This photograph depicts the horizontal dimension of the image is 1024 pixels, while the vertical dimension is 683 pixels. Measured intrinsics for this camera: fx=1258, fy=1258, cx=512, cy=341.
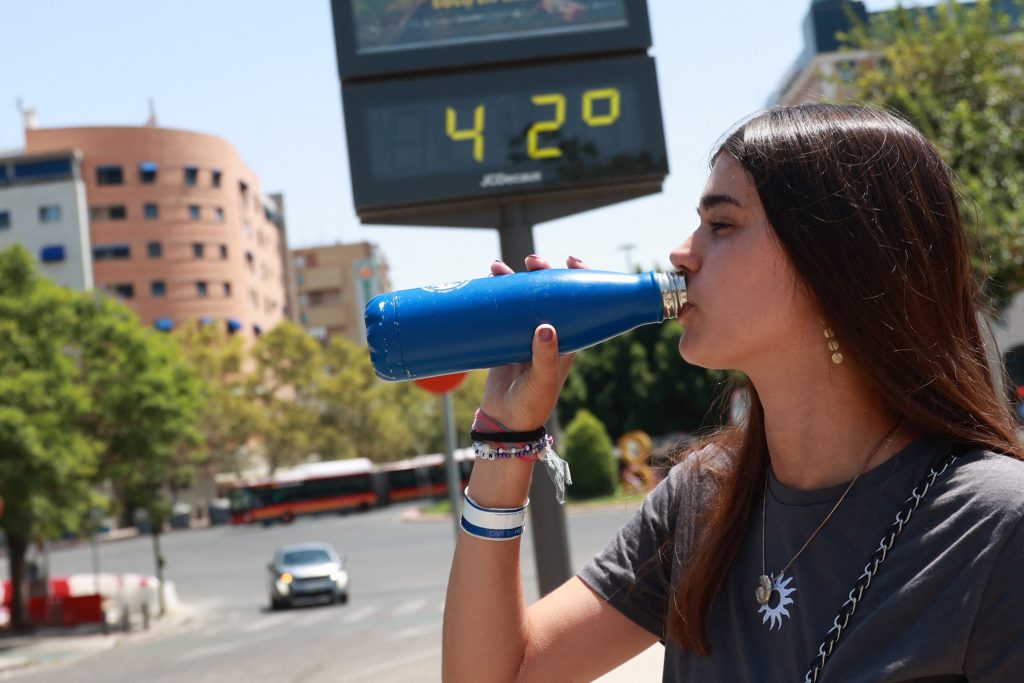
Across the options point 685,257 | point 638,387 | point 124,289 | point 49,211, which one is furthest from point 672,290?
point 124,289

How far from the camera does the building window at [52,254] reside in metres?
84.3

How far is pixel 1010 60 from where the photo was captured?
67.7ft

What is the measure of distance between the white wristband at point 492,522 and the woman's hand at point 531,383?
A: 138mm

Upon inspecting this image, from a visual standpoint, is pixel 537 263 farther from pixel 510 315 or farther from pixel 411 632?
pixel 411 632

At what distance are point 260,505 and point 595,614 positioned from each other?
62.0 meters

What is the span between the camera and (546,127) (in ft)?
16.6

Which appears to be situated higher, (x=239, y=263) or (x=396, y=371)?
(x=239, y=263)

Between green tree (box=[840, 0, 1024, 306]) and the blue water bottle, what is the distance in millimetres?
16246

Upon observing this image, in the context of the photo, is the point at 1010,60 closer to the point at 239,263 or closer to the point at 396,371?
the point at 396,371

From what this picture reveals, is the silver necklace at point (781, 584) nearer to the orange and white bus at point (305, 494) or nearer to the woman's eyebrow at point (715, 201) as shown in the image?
the woman's eyebrow at point (715, 201)

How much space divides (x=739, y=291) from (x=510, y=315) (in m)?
0.37

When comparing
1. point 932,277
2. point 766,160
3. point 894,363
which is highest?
point 766,160

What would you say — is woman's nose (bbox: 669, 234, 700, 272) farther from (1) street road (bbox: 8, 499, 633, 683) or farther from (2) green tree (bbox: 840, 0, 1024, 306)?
(2) green tree (bbox: 840, 0, 1024, 306)

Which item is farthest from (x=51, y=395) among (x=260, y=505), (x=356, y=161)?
(x=260, y=505)
